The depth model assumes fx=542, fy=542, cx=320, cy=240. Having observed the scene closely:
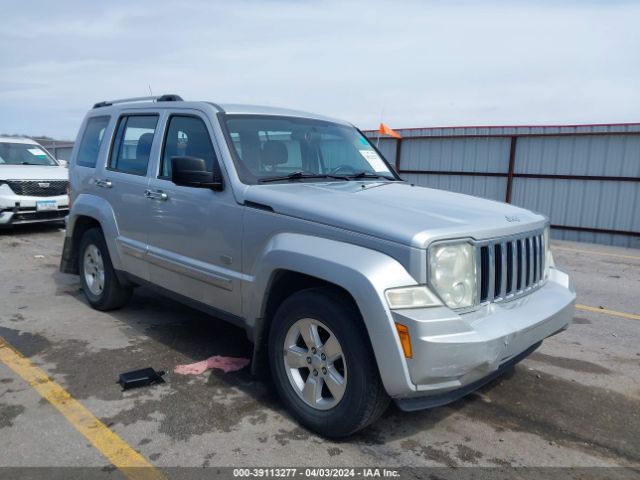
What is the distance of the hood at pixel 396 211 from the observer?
111 inches

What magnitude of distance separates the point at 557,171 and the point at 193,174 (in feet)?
40.3

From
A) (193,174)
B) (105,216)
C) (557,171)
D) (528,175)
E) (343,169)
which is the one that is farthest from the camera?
(528,175)

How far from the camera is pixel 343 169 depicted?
4.30 m

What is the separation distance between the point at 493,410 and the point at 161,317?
3.21 m

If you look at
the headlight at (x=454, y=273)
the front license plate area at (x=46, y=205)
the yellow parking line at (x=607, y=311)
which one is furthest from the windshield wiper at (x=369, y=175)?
the front license plate area at (x=46, y=205)

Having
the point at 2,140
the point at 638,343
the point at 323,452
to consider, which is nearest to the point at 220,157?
the point at 323,452

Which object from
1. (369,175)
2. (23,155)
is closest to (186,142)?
(369,175)

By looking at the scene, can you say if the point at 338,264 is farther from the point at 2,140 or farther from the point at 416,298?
the point at 2,140

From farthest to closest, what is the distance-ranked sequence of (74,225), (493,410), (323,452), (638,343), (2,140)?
(2,140), (74,225), (638,343), (493,410), (323,452)

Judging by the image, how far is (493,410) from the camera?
11.6 ft

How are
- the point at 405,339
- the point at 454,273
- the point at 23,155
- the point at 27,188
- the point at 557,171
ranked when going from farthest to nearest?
1. the point at 557,171
2. the point at 23,155
3. the point at 27,188
4. the point at 454,273
5. the point at 405,339

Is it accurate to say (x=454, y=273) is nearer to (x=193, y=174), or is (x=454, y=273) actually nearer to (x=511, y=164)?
(x=193, y=174)

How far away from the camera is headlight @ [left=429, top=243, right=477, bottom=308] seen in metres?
2.75

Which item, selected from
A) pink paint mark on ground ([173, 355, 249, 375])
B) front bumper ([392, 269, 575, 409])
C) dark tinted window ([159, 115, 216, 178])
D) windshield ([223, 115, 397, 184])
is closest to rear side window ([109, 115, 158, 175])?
dark tinted window ([159, 115, 216, 178])
